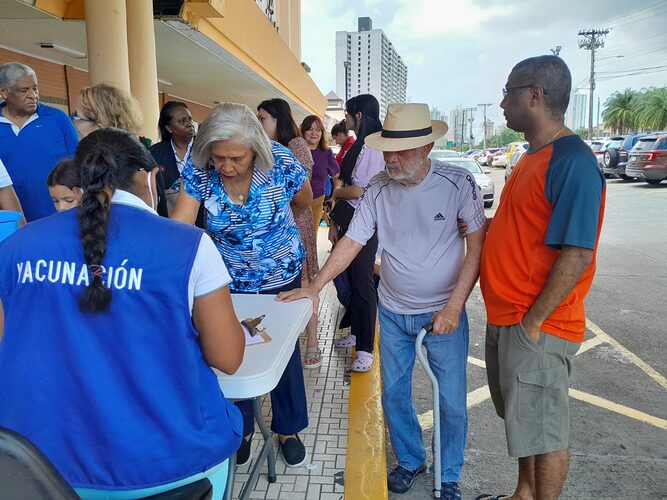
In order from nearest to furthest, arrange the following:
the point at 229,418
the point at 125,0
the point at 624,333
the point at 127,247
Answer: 1. the point at 127,247
2. the point at 229,418
3. the point at 624,333
4. the point at 125,0

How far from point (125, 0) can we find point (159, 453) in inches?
220

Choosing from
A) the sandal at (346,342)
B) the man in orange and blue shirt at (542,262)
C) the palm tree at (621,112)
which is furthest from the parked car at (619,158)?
the palm tree at (621,112)

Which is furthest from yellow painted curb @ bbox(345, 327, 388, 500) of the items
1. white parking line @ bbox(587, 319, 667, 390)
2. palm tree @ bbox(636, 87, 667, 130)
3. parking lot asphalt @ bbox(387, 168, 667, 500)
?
palm tree @ bbox(636, 87, 667, 130)

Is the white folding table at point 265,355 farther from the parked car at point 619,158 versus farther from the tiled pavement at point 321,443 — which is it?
the parked car at point 619,158

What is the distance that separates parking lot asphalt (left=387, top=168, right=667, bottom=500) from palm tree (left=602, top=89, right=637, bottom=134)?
2357 inches

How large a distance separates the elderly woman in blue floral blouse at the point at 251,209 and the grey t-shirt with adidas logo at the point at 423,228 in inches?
17.0

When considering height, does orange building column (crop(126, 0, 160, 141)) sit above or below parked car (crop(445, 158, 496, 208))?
above

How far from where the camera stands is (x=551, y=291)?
1.97m

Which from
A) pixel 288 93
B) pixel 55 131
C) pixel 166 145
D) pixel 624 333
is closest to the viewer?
pixel 55 131

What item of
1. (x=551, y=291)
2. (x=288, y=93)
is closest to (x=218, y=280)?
Result: (x=551, y=291)

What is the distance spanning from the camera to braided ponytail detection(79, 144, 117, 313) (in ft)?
3.95

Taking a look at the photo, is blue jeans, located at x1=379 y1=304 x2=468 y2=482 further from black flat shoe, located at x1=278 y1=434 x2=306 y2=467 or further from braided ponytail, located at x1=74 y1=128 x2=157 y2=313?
braided ponytail, located at x1=74 y1=128 x2=157 y2=313

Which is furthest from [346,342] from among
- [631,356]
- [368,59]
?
[368,59]

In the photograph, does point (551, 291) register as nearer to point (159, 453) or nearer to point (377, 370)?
point (159, 453)
